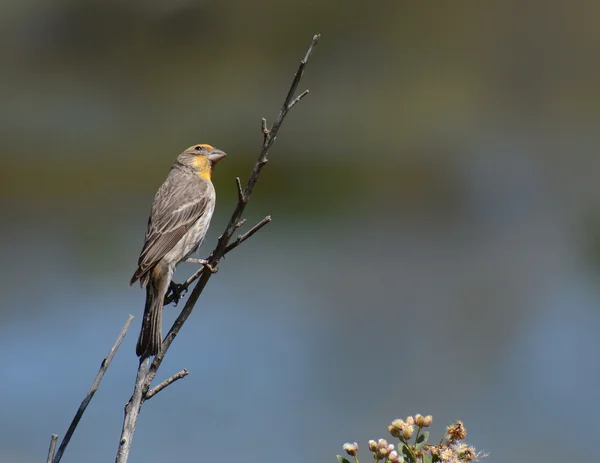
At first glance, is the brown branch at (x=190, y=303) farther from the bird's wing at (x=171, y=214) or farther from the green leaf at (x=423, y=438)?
the bird's wing at (x=171, y=214)

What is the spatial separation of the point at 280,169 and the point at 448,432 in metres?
9.60

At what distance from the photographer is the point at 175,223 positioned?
Result: 361 centimetres

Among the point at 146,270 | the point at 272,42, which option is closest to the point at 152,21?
the point at 272,42

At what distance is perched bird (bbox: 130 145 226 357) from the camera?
324 centimetres

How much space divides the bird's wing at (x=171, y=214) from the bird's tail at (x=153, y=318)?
0.24 ft

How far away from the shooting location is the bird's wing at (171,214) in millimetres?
3387

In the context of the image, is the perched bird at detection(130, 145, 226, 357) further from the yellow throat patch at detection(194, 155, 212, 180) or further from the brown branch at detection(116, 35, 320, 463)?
the brown branch at detection(116, 35, 320, 463)

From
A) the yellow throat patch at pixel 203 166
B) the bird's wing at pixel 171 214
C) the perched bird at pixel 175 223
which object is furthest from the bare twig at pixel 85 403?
the yellow throat patch at pixel 203 166

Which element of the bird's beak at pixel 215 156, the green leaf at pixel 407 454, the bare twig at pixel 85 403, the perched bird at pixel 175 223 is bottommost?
the green leaf at pixel 407 454

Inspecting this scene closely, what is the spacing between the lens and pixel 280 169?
11.3 meters

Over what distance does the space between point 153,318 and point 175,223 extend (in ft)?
2.63

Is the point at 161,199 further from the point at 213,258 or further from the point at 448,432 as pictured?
the point at 448,432

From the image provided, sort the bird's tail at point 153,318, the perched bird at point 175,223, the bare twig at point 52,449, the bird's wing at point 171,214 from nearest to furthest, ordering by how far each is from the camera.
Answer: the bare twig at point 52,449 → the bird's tail at point 153,318 → the perched bird at point 175,223 → the bird's wing at point 171,214

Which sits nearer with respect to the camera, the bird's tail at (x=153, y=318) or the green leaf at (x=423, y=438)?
the green leaf at (x=423, y=438)
